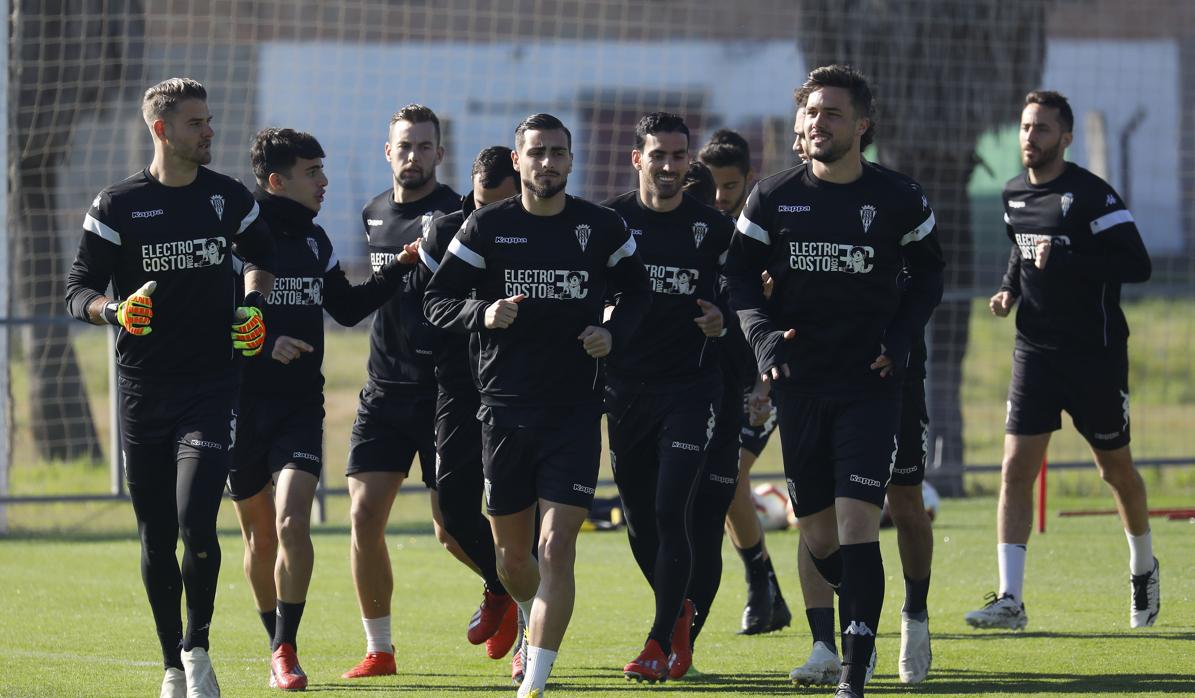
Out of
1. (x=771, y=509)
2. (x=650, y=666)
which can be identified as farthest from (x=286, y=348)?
(x=771, y=509)

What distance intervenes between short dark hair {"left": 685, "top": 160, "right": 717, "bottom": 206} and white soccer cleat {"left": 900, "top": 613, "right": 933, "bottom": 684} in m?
2.01

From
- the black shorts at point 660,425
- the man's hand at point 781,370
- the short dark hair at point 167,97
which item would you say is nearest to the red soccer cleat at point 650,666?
the black shorts at point 660,425

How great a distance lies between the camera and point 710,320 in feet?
22.6

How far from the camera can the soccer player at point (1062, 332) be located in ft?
26.4

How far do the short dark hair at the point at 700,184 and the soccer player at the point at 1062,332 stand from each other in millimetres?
1483

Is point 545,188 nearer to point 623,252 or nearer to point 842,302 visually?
point 623,252

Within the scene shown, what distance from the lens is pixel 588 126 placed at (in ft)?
57.7

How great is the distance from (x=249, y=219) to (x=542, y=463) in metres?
1.44

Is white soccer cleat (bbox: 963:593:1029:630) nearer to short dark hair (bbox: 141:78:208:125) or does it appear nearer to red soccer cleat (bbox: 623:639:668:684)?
red soccer cleat (bbox: 623:639:668:684)

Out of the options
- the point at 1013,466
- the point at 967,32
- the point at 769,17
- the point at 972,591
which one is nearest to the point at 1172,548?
the point at 972,591

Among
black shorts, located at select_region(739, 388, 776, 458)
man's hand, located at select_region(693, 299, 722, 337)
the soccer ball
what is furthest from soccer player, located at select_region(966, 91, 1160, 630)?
the soccer ball

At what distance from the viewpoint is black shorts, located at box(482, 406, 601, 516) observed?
243 inches

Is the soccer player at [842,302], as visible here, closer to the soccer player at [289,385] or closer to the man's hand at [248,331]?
the soccer player at [289,385]

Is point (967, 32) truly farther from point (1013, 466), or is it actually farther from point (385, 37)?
point (1013, 466)
